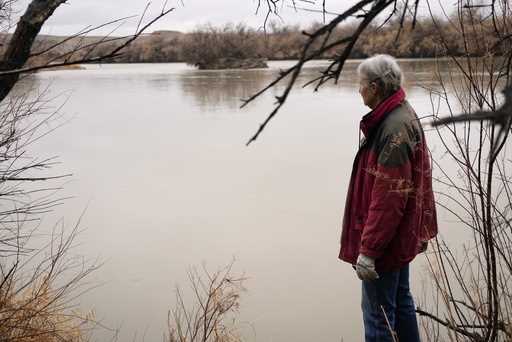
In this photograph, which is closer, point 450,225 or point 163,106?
point 450,225

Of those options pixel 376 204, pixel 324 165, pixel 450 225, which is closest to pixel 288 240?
pixel 450 225

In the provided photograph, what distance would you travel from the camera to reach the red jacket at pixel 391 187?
1.42m

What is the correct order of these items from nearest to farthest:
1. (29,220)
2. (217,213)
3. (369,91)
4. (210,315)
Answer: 1. (369,91)
2. (29,220)
3. (210,315)
4. (217,213)

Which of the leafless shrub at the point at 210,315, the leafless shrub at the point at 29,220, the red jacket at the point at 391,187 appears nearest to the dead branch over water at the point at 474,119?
the red jacket at the point at 391,187

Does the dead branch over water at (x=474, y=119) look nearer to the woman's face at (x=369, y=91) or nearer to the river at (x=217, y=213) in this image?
the woman's face at (x=369, y=91)

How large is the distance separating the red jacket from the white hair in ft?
0.09

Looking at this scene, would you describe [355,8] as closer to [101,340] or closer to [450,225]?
[101,340]

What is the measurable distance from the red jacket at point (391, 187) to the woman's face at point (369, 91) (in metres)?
0.03

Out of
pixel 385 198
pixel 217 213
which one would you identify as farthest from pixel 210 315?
pixel 217 213

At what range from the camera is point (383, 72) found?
148cm

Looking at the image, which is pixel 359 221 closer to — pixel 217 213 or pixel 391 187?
pixel 391 187

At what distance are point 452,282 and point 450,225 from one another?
0.81 meters

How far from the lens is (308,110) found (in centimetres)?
926

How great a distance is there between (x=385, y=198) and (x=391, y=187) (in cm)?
5
